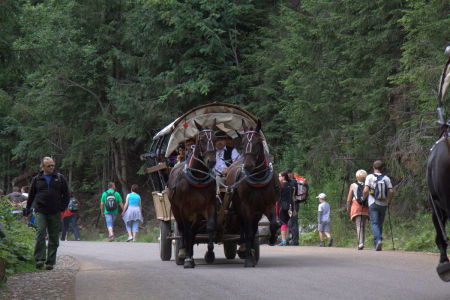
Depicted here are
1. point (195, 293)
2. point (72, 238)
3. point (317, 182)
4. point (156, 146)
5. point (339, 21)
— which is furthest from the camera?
point (72, 238)

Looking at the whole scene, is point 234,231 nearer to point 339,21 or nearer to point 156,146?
point 156,146

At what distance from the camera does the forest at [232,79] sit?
17797mm

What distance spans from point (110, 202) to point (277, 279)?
766 inches

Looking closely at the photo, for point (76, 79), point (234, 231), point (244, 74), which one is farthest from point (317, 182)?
point (76, 79)

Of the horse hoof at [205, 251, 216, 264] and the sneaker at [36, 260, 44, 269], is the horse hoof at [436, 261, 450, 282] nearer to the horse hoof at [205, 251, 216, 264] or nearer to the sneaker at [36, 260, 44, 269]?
the horse hoof at [205, 251, 216, 264]

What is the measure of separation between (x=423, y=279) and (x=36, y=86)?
30985 mm

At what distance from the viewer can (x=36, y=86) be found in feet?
125

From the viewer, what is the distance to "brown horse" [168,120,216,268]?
1309 centimetres

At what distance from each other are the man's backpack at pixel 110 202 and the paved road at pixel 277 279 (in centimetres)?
1406

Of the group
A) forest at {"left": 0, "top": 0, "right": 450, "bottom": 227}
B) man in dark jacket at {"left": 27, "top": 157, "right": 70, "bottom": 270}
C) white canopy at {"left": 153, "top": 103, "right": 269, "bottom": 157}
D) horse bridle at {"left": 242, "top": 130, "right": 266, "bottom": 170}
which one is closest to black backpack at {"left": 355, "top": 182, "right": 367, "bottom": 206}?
forest at {"left": 0, "top": 0, "right": 450, "bottom": 227}

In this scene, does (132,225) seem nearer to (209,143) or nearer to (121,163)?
(121,163)

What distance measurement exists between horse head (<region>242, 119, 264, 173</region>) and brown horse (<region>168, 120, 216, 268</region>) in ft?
1.90

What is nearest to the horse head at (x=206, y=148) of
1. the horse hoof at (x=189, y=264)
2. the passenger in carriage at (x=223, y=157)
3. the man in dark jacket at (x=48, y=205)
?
the passenger in carriage at (x=223, y=157)

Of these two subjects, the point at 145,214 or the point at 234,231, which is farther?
the point at 145,214
